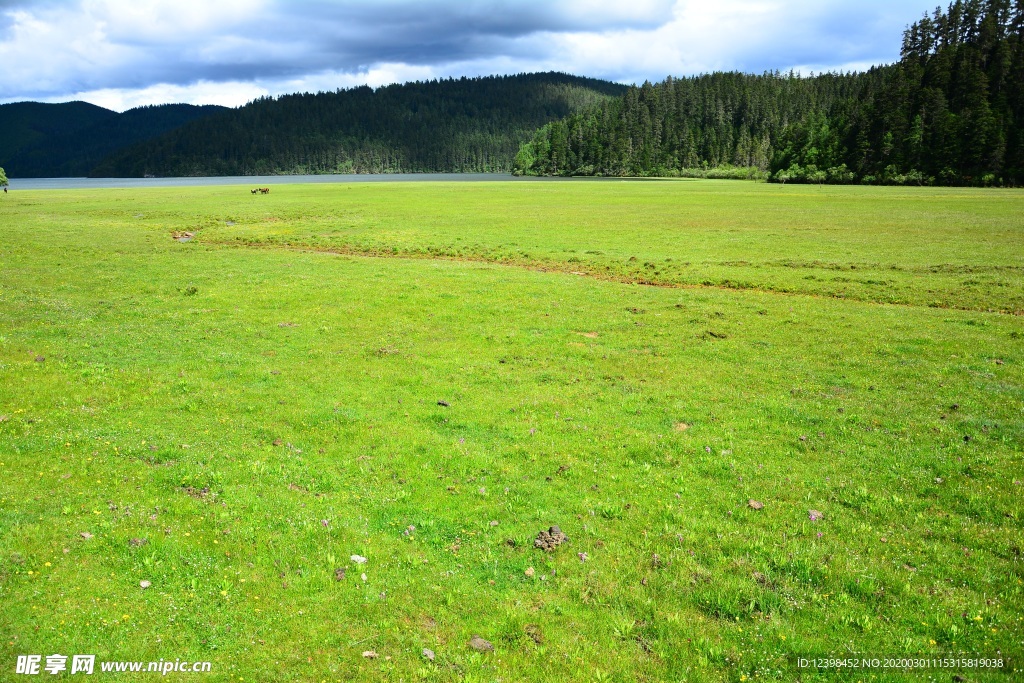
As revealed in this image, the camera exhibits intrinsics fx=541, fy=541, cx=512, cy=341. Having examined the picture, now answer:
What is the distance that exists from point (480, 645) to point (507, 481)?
4659mm

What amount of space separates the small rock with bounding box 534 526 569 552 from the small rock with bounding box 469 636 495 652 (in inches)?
94.8

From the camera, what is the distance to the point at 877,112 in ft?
523

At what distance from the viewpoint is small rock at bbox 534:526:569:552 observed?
990 centimetres

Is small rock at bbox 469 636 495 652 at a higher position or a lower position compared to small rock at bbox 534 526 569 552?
lower

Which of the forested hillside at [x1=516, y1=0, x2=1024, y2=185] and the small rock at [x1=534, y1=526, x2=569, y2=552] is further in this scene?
the forested hillside at [x1=516, y1=0, x2=1024, y2=185]

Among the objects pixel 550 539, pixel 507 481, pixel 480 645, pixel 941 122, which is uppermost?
pixel 941 122

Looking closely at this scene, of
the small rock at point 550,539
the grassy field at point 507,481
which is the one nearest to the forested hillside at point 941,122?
the grassy field at point 507,481

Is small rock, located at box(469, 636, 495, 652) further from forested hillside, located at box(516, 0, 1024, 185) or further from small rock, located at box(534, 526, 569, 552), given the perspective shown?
forested hillside, located at box(516, 0, 1024, 185)

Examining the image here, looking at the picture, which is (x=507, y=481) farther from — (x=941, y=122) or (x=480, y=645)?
(x=941, y=122)

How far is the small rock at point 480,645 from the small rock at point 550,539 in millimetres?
2408

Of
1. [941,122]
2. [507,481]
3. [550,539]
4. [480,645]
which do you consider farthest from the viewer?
[941,122]

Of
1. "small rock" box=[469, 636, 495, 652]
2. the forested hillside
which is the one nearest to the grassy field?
"small rock" box=[469, 636, 495, 652]

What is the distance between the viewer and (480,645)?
25.1 ft

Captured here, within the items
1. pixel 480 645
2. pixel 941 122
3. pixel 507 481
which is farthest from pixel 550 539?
pixel 941 122
